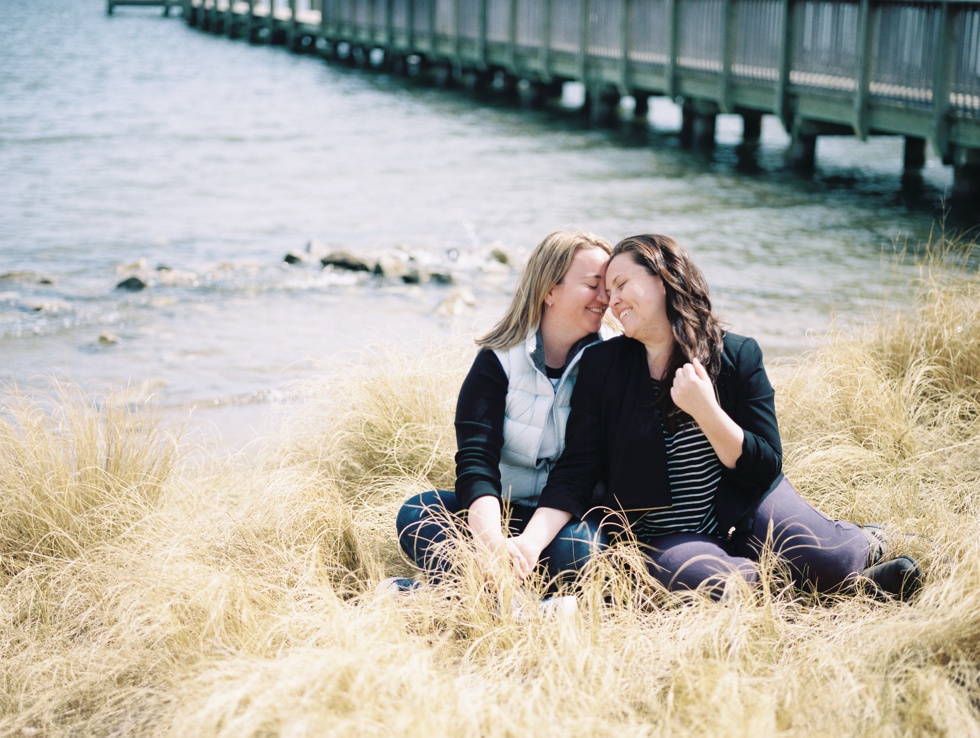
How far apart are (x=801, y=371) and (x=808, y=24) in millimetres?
10461

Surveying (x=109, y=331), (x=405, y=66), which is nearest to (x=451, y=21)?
(x=405, y=66)

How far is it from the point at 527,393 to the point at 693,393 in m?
0.66

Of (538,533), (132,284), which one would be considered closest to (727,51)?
(132,284)

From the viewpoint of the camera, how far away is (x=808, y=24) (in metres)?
14.9

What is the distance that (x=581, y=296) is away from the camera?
156 inches

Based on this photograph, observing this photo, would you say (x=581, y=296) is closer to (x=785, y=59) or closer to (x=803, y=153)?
(x=785, y=59)

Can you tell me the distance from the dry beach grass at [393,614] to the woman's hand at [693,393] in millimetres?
533

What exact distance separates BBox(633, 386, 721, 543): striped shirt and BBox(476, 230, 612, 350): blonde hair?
62cm

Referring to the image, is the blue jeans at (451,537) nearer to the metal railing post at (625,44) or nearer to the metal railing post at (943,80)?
the metal railing post at (943,80)

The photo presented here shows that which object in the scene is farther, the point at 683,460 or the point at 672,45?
the point at 672,45

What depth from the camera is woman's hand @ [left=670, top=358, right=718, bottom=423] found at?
11.8 ft

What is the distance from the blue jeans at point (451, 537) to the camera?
3805mm

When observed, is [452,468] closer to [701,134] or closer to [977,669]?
[977,669]

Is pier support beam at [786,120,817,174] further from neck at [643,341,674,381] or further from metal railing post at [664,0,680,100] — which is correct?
neck at [643,341,674,381]
